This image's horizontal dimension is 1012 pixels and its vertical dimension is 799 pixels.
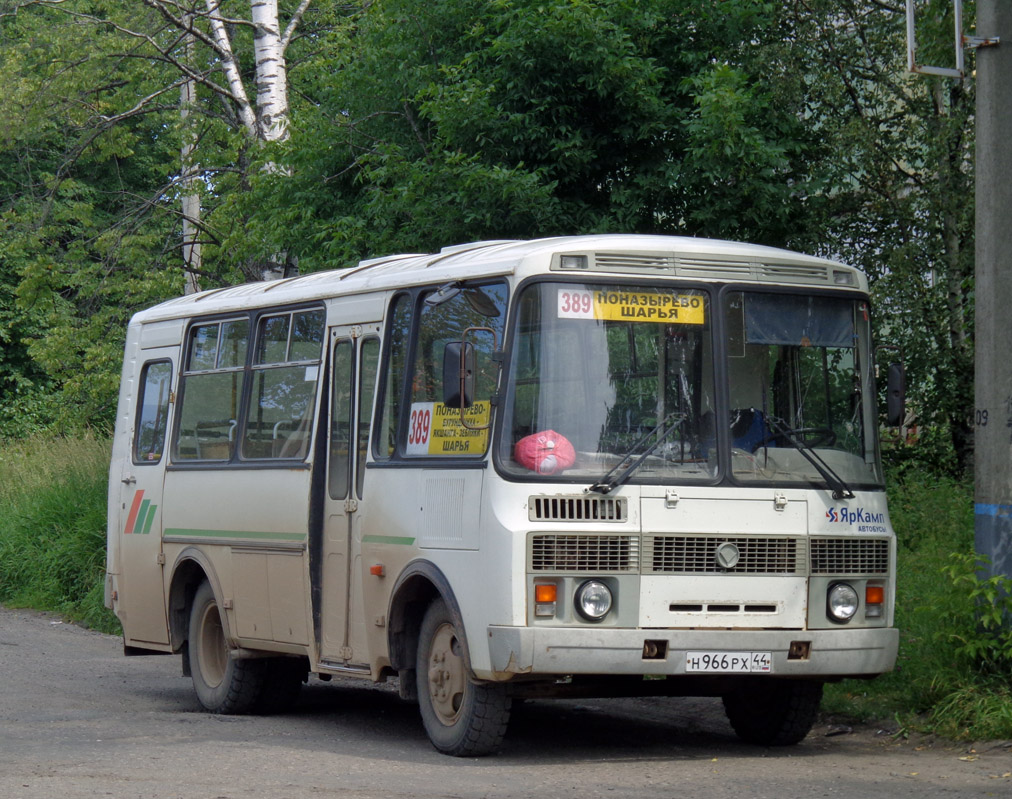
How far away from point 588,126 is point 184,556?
16.8 ft

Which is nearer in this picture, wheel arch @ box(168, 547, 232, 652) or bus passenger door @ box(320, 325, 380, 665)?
bus passenger door @ box(320, 325, 380, 665)

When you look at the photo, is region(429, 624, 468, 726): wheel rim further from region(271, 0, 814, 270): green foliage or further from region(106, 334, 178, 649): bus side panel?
region(271, 0, 814, 270): green foliage

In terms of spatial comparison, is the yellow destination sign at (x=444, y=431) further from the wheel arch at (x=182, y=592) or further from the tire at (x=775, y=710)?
the wheel arch at (x=182, y=592)

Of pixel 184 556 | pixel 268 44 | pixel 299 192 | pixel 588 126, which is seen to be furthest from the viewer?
pixel 268 44

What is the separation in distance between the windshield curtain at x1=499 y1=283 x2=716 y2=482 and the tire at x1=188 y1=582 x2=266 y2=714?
13.0ft

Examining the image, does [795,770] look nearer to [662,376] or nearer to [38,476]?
[662,376]

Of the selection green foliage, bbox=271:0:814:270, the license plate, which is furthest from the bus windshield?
green foliage, bbox=271:0:814:270

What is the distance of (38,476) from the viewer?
23.4m

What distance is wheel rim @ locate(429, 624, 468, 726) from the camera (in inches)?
363

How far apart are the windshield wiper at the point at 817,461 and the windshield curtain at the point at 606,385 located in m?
0.44

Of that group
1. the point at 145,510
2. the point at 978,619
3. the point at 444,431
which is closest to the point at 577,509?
the point at 444,431

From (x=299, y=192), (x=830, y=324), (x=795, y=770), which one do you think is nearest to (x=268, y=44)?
(x=299, y=192)

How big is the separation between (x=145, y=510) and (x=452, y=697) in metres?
4.62

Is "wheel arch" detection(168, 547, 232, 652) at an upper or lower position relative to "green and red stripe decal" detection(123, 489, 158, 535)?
lower
